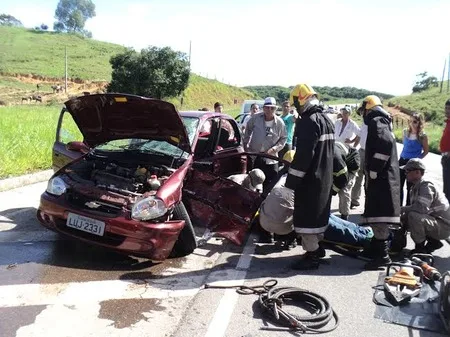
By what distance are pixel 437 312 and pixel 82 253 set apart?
11.6ft

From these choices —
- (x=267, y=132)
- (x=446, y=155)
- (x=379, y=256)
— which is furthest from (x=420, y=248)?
(x=267, y=132)

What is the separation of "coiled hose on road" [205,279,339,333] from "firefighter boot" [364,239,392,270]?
1.17 meters

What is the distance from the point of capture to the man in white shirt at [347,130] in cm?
842

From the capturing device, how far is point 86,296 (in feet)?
12.7

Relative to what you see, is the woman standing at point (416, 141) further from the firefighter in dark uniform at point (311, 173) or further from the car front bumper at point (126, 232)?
the car front bumper at point (126, 232)

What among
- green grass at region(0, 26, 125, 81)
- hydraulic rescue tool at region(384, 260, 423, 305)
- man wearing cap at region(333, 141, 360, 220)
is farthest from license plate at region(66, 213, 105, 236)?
green grass at region(0, 26, 125, 81)

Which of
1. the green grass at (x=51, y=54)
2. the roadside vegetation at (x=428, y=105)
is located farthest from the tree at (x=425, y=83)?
the green grass at (x=51, y=54)

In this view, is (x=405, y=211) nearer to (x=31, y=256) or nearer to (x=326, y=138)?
(x=326, y=138)

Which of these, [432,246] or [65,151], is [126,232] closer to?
[65,151]

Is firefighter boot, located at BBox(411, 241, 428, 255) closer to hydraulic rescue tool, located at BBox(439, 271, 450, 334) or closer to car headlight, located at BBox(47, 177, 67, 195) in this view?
hydraulic rescue tool, located at BBox(439, 271, 450, 334)

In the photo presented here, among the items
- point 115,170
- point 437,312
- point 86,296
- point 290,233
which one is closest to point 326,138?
point 290,233

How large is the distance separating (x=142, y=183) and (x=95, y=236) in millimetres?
803

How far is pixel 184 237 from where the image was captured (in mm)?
4898

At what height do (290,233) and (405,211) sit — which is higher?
Answer: (405,211)
